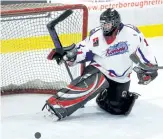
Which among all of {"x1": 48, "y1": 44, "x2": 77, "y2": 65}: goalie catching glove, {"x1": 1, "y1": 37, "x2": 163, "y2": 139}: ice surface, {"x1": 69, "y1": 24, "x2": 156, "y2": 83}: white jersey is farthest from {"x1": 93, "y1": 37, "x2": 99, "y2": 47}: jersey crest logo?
{"x1": 1, "y1": 37, "x2": 163, "y2": 139}: ice surface

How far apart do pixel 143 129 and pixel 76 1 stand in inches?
84.4

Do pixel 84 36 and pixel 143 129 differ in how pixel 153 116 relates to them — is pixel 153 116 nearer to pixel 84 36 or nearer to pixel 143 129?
pixel 143 129

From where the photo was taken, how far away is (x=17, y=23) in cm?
332

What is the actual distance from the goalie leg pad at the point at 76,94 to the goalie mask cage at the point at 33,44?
1.28 ft

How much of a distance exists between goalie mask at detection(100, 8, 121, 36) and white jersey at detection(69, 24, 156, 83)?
0.18 feet

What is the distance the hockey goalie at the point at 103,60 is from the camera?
8.32 ft

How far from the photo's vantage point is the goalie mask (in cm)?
249

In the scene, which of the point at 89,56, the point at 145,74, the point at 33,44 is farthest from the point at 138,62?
the point at 33,44

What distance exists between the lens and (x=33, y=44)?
3.46 m

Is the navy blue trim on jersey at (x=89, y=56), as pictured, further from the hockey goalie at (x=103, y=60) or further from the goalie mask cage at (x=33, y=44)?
the goalie mask cage at (x=33, y=44)

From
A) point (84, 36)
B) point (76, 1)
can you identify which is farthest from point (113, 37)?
point (76, 1)

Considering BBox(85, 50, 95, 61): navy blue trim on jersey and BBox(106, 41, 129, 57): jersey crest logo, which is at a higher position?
BBox(106, 41, 129, 57): jersey crest logo

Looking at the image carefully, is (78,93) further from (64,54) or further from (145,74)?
(145,74)

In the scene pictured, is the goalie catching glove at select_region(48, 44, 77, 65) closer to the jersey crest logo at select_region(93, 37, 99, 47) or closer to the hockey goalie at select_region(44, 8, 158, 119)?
the hockey goalie at select_region(44, 8, 158, 119)
